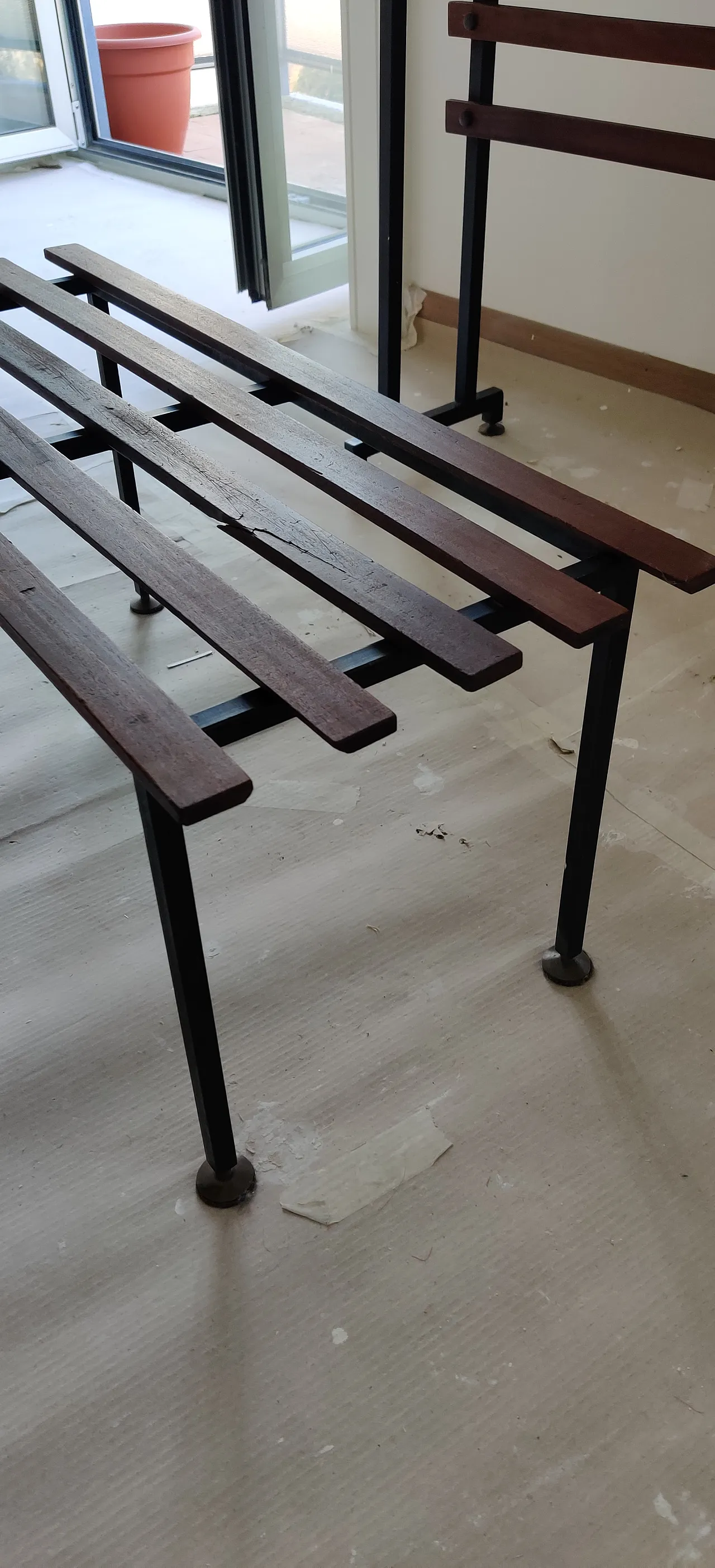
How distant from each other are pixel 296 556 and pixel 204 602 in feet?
0.36

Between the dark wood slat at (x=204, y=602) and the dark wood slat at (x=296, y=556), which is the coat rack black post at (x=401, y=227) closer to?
the dark wood slat at (x=296, y=556)

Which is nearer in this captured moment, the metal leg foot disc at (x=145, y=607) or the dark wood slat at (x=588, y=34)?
the dark wood slat at (x=588, y=34)

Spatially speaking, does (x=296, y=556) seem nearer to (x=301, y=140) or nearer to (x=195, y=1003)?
(x=195, y=1003)

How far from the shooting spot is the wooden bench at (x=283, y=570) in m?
0.96

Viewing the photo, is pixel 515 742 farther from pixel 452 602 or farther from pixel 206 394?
pixel 206 394

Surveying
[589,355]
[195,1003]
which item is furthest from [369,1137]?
[589,355]

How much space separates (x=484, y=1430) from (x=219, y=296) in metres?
2.95

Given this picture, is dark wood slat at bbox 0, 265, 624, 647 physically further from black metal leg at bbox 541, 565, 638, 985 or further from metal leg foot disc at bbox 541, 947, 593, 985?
metal leg foot disc at bbox 541, 947, 593, 985

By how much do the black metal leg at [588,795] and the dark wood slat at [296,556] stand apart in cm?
14

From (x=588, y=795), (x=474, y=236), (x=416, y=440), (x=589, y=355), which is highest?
(x=416, y=440)

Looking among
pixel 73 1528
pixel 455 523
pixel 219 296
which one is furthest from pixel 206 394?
pixel 219 296

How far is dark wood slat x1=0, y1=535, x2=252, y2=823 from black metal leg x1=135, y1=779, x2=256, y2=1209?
0.03 metres

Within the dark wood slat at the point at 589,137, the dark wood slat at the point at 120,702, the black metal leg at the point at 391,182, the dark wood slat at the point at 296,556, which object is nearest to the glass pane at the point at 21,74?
the black metal leg at the point at 391,182

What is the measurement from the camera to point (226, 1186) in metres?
1.16
